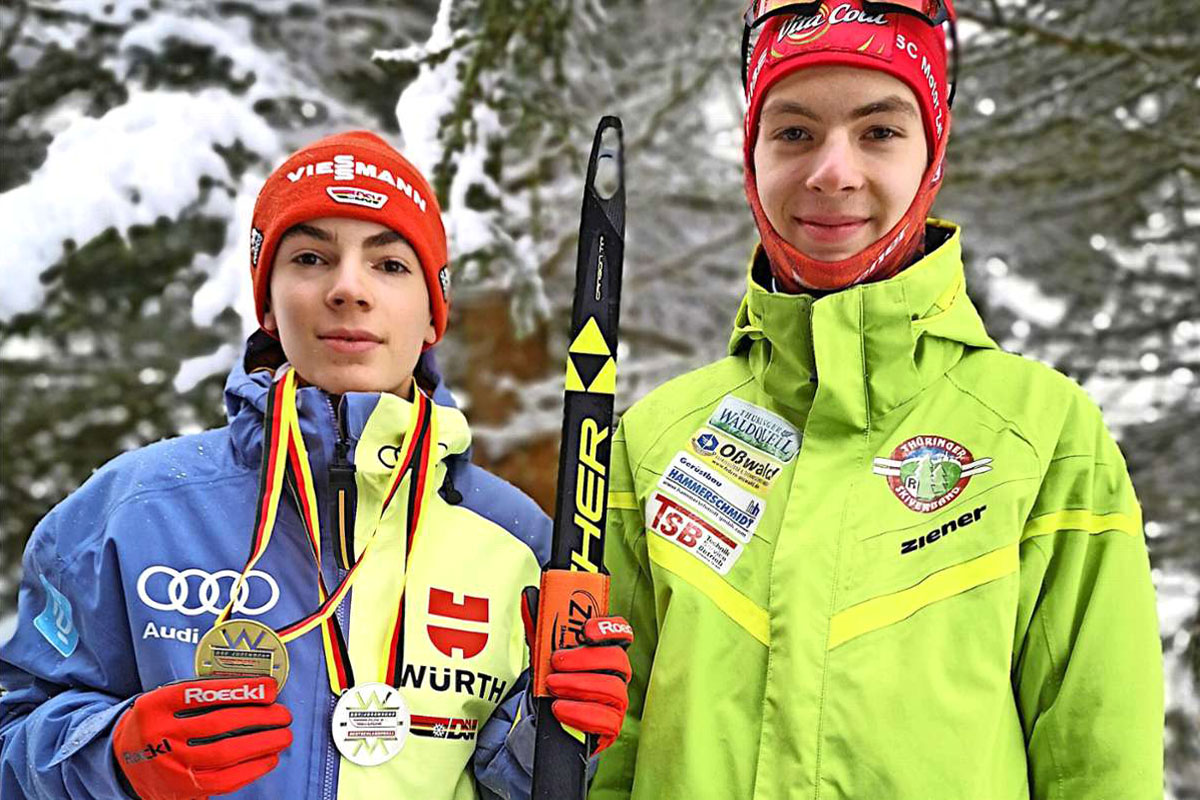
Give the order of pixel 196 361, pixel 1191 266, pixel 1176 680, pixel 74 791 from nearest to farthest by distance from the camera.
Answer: pixel 74 791
pixel 196 361
pixel 1176 680
pixel 1191 266

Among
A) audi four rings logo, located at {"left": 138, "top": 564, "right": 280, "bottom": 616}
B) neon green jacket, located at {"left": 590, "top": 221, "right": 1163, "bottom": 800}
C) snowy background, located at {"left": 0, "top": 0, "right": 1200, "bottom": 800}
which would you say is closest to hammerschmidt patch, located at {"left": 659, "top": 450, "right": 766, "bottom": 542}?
neon green jacket, located at {"left": 590, "top": 221, "right": 1163, "bottom": 800}

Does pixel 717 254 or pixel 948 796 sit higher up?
pixel 717 254

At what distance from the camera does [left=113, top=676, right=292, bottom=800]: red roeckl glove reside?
2086mm

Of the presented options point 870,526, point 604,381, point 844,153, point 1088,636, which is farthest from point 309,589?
point 1088,636

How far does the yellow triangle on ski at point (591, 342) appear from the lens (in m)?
2.39

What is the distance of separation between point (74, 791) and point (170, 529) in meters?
0.51

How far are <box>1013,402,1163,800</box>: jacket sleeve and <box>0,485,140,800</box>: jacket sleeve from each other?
1.68 metres

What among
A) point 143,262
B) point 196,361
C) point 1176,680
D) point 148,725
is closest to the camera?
point 148,725

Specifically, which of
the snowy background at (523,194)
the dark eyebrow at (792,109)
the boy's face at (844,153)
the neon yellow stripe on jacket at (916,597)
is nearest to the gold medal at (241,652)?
the neon yellow stripe on jacket at (916,597)

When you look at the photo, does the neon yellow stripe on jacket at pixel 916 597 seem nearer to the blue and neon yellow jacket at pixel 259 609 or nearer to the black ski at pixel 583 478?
the black ski at pixel 583 478

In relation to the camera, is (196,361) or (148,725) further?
(196,361)

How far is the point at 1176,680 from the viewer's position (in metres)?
6.00

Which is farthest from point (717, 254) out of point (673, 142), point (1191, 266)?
point (1191, 266)

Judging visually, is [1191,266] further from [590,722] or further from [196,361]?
[590,722]
